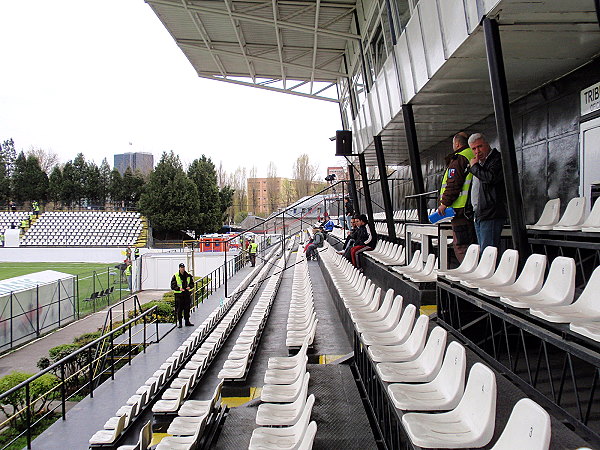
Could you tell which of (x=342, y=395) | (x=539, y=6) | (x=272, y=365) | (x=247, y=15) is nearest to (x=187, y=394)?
(x=272, y=365)

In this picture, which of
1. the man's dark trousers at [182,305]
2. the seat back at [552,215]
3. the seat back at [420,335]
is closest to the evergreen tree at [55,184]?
the man's dark trousers at [182,305]

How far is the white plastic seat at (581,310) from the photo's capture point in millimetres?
2895

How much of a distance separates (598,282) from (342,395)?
100 inches

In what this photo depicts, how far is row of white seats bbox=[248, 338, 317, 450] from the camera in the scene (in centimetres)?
323

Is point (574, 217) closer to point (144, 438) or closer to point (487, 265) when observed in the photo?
point (487, 265)

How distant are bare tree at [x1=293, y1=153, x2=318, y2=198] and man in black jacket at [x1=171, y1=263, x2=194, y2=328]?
60.1m

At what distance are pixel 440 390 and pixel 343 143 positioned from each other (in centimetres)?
1353

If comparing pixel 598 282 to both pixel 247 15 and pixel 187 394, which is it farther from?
pixel 247 15

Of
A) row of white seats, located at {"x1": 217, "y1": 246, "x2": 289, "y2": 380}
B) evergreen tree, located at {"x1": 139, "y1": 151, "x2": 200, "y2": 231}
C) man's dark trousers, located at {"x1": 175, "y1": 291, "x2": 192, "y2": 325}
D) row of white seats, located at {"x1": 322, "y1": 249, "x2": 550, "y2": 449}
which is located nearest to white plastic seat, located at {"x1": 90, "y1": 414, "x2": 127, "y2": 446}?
row of white seats, located at {"x1": 217, "y1": 246, "x2": 289, "y2": 380}

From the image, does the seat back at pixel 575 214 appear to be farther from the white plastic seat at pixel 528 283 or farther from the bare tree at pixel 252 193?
the bare tree at pixel 252 193

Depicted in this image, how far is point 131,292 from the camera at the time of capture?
28.7 m

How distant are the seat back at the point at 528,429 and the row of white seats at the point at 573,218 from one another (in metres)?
2.91

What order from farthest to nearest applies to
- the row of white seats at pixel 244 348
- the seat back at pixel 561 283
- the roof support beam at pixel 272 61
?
the roof support beam at pixel 272 61 → the row of white seats at pixel 244 348 → the seat back at pixel 561 283

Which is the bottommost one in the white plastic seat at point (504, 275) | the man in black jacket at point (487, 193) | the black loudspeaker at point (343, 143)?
the white plastic seat at point (504, 275)
